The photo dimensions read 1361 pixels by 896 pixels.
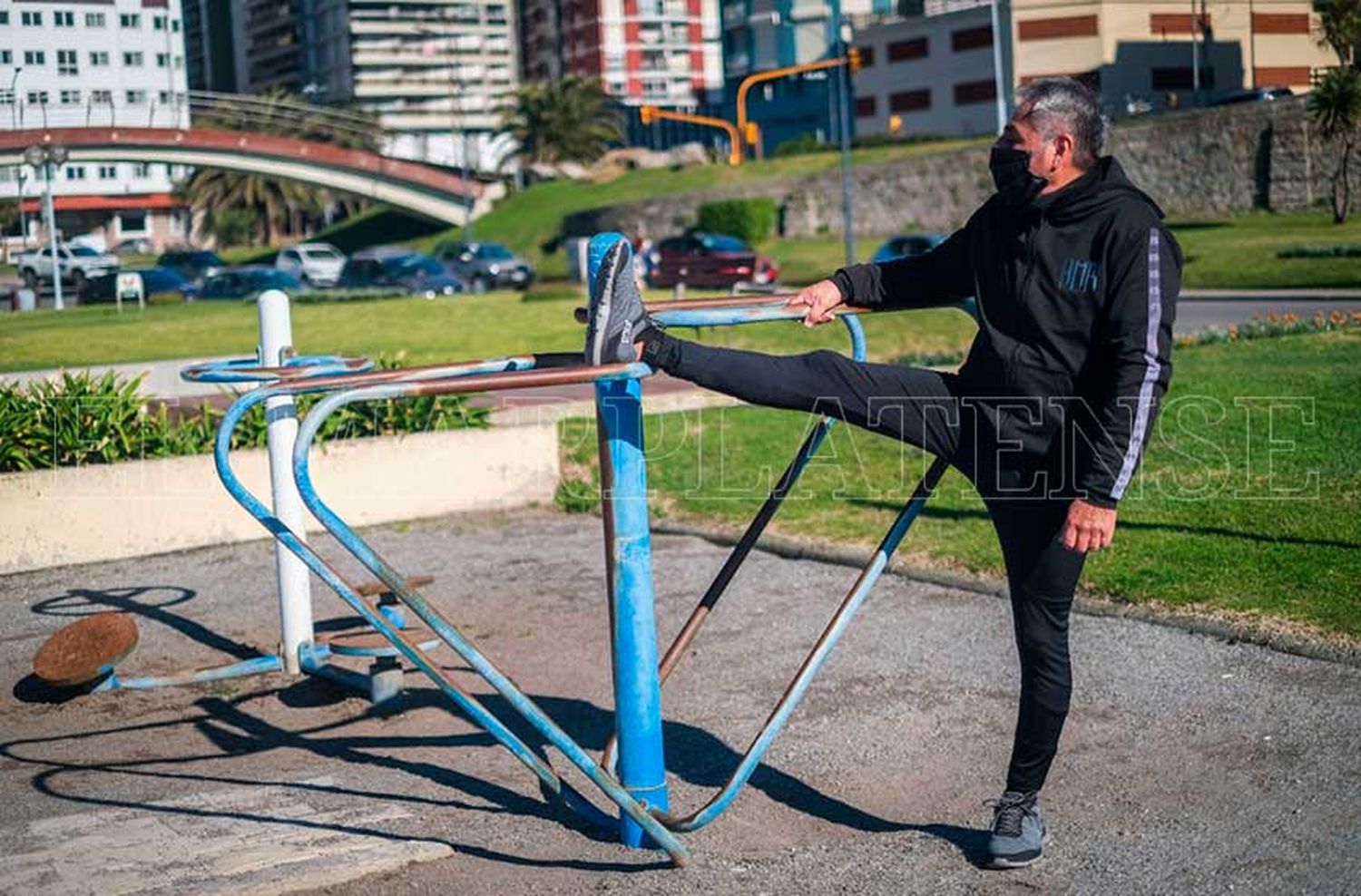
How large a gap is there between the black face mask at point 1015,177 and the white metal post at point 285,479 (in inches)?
135

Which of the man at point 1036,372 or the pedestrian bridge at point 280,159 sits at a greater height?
the pedestrian bridge at point 280,159

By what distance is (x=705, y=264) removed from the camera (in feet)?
141

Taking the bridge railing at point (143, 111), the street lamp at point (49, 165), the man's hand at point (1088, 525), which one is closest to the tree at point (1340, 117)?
the bridge railing at point (143, 111)

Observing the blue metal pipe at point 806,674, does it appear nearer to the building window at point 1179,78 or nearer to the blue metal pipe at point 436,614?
the blue metal pipe at point 436,614

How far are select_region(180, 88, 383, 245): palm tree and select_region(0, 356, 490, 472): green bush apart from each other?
Answer: 13.1 m

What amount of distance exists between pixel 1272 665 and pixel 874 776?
181 centimetres

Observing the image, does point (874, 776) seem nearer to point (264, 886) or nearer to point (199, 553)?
point (264, 886)

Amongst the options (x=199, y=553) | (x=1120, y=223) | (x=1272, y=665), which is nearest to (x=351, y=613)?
(x=199, y=553)

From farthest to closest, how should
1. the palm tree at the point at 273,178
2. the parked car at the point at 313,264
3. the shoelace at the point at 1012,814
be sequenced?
the parked car at the point at 313,264, the palm tree at the point at 273,178, the shoelace at the point at 1012,814

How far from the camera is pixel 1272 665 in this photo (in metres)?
6.30

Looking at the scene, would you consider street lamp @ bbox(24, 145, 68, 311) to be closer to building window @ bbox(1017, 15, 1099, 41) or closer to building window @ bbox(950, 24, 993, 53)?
building window @ bbox(1017, 15, 1099, 41)

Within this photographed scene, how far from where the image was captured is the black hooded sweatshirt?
170 inches

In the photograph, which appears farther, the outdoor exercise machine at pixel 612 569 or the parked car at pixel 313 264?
the parked car at pixel 313 264

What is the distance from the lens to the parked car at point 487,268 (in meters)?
49.0
